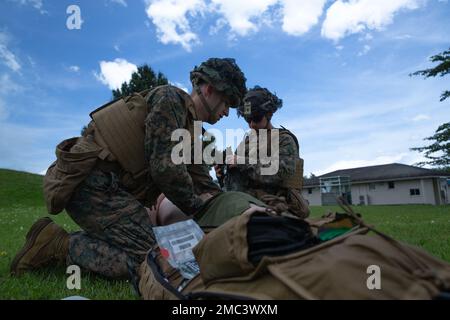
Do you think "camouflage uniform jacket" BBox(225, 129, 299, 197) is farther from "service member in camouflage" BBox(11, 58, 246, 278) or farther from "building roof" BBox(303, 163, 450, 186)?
"building roof" BBox(303, 163, 450, 186)

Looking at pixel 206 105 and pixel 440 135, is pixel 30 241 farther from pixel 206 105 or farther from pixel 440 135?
pixel 440 135

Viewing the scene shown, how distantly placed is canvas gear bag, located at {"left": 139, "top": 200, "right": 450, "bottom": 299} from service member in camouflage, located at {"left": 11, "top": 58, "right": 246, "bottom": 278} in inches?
46.7

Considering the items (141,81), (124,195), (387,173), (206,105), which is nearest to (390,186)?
(387,173)

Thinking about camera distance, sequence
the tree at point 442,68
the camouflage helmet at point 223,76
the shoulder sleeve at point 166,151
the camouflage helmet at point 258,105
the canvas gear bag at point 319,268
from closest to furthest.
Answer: the canvas gear bag at point 319,268
the shoulder sleeve at point 166,151
the camouflage helmet at point 223,76
the camouflage helmet at point 258,105
the tree at point 442,68

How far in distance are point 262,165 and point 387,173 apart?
48.3 m

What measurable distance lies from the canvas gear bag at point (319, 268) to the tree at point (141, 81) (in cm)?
3261

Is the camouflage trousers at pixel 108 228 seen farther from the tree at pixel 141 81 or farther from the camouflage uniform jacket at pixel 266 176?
the tree at pixel 141 81

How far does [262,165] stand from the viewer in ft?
13.2

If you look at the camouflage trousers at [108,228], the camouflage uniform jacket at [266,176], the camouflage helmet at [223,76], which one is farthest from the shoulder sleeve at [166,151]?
the camouflage uniform jacket at [266,176]

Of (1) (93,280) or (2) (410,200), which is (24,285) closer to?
(1) (93,280)

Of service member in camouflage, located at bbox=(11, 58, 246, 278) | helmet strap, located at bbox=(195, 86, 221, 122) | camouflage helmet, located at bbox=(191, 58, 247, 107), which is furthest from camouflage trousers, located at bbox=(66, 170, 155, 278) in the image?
camouflage helmet, located at bbox=(191, 58, 247, 107)

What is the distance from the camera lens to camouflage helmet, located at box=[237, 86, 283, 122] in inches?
167

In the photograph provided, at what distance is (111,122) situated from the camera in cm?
309

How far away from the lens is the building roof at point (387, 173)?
142 ft
